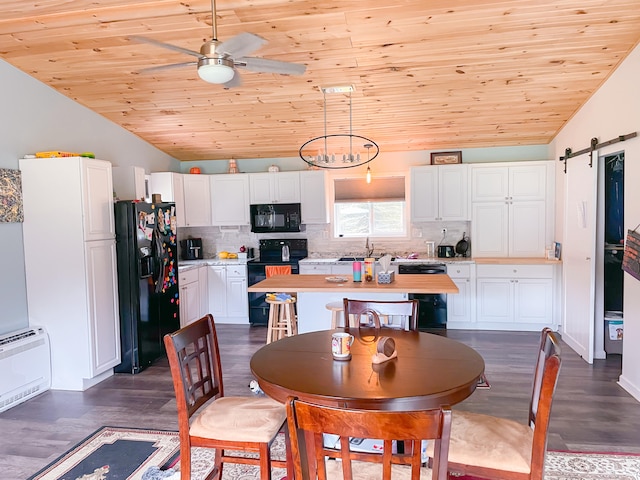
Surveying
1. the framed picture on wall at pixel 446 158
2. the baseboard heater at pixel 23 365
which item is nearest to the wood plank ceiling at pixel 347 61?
the framed picture on wall at pixel 446 158

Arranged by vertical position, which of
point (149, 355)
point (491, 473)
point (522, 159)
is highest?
point (522, 159)

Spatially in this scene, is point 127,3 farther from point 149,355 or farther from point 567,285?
point 567,285

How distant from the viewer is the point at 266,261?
588cm

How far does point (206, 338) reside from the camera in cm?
227

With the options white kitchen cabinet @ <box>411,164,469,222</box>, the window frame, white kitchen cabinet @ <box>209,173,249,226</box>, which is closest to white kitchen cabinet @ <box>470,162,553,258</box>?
white kitchen cabinet @ <box>411,164,469,222</box>

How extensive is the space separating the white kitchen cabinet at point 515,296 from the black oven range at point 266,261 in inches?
91.5

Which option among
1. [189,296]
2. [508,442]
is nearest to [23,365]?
[189,296]

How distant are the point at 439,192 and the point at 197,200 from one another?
3215mm

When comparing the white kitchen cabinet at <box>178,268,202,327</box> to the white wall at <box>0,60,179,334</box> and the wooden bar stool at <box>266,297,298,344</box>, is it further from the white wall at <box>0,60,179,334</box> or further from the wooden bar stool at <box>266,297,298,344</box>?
the white wall at <box>0,60,179,334</box>

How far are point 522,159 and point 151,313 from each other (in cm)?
478

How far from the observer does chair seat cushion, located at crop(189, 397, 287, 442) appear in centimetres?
191

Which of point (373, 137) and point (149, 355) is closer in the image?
point (149, 355)

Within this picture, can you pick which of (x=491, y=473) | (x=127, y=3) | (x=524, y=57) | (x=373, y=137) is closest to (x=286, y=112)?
(x=373, y=137)

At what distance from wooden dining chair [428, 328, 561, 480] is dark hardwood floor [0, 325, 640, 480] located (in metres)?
1.13
